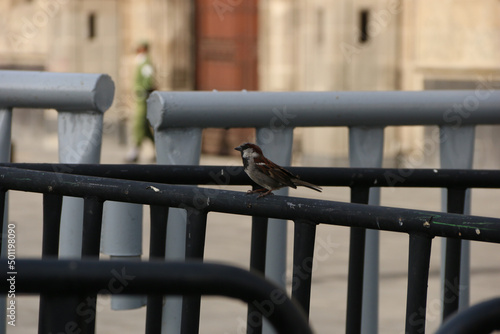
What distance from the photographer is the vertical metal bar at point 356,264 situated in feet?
9.92

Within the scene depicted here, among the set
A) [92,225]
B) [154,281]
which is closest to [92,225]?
[92,225]

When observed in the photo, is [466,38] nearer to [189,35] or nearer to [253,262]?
[189,35]

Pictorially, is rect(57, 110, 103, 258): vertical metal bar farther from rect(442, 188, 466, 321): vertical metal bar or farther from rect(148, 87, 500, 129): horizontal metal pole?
rect(442, 188, 466, 321): vertical metal bar

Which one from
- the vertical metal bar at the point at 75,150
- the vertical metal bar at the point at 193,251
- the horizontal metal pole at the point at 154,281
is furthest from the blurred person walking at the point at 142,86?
the horizontal metal pole at the point at 154,281

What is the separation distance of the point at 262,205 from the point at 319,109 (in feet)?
3.50

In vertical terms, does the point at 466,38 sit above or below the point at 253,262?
above

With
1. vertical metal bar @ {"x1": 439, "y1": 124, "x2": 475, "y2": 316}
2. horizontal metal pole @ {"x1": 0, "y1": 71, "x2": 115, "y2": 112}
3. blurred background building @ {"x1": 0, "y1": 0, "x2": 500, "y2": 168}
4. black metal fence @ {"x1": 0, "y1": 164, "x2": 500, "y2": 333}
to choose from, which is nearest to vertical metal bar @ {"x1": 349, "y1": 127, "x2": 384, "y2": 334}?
vertical metal bar @ {"x1": 439, "y1": 124, "x2": 475, "y2": 316}

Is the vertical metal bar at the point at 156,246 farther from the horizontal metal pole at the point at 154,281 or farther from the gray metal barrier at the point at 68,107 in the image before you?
the horizontal metal pole at the point at 154,281

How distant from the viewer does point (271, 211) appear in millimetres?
2504

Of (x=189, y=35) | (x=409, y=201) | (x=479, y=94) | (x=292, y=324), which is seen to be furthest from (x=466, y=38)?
(x=292, y=324)

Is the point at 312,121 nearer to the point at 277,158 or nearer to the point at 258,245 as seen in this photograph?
the point at 277,158

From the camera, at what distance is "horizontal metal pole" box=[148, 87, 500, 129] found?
3324 mm

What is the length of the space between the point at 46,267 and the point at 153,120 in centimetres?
194

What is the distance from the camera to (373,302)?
3.44m
